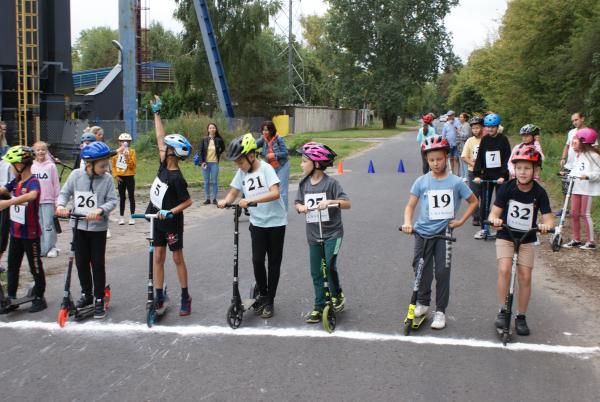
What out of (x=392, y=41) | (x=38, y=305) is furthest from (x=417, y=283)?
(x=392, y=41)

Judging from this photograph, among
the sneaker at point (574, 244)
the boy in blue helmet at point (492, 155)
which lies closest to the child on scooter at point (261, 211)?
the boy in blue helmet at point (492, 155)

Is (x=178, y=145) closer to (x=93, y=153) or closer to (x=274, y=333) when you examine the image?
(x=93, y=153)

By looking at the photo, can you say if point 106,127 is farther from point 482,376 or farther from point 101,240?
point 482,376

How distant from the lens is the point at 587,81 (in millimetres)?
23547

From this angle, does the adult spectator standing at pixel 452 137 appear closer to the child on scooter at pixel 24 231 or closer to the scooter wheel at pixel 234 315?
the scooter wheel at pixel 234 315

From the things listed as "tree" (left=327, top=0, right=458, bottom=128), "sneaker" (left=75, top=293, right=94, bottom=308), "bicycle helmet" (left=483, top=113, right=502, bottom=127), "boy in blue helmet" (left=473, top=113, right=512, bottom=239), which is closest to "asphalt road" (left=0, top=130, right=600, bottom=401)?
"sneaker" (left=75, top=293, right=94, bottom=308)

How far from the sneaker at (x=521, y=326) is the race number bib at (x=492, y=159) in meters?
4.70

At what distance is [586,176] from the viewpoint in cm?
952

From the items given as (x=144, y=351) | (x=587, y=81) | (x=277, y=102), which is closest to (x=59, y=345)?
(x=144, y=351)

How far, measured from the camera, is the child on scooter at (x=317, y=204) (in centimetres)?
618

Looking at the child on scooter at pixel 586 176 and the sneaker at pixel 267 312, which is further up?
the child on scooter at pixel 586 176

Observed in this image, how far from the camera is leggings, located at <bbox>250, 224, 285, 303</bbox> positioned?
6410 mm

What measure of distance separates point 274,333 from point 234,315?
44 cm

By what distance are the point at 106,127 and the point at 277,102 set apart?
26938 millimetres
